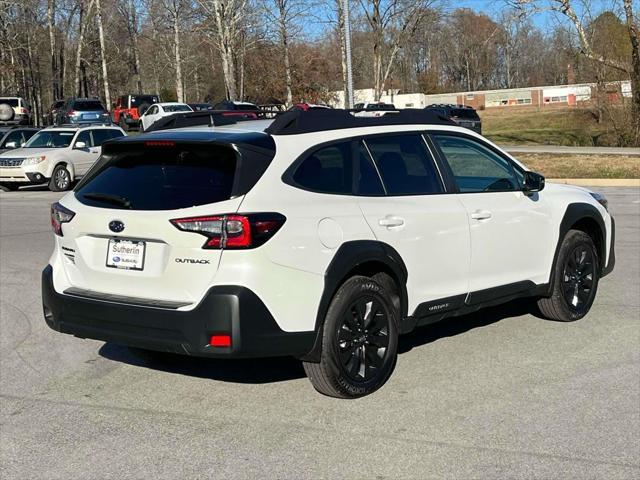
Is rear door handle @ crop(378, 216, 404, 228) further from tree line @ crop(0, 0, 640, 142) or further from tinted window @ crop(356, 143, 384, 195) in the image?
tree line @ crop(0, 0, 640, 142)

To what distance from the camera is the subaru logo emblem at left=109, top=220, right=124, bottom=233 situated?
4677mm

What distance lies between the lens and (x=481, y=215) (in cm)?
581

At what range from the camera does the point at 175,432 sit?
4531 millimetres

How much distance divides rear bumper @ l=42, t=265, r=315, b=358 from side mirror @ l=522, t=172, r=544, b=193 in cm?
255

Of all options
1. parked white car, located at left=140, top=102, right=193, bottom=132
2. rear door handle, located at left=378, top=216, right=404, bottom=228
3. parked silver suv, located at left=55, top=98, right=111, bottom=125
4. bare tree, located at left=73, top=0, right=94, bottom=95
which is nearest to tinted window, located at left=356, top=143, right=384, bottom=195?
rear door handle, located at left=378, top=216, right=404, bottom=228

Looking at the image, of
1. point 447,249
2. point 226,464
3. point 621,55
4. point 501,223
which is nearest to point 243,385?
point 226,464

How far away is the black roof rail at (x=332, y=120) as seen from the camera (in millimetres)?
4930

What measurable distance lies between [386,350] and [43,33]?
6600 centimetres

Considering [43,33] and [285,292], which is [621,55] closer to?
[285,292]

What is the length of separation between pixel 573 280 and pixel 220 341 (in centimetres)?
361

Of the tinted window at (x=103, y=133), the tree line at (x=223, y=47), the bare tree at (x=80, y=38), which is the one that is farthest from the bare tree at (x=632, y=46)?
Result: the bare tree at (x=80, y=38)

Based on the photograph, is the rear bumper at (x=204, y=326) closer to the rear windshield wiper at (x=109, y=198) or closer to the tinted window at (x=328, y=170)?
the rear windshield wiper at (x=109, y=198)

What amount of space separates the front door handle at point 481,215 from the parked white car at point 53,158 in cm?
1604

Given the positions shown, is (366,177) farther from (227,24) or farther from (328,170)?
(227,24)
